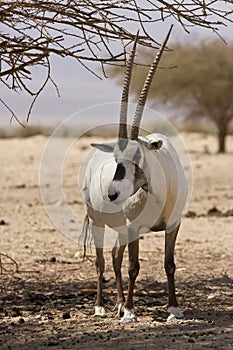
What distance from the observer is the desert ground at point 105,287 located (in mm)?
5621

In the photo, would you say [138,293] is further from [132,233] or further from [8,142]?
[8,142]

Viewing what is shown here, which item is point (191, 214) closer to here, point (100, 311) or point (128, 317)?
point (100, 311)

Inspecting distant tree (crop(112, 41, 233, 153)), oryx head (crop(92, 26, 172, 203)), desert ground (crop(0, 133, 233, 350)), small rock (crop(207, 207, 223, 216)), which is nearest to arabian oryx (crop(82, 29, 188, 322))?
oryx head (crop(92, 26, 172, 203))

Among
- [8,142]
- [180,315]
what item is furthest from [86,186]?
[8,142]

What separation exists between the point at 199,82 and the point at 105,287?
79.7ft

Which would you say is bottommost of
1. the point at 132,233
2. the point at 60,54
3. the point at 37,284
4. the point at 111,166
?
the point at 37,284

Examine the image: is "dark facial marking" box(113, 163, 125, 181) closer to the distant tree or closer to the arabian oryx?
the arabian oryx

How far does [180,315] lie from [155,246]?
12.6 feet

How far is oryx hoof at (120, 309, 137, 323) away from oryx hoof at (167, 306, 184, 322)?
0.26 meters

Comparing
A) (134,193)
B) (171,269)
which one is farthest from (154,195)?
(171,269)

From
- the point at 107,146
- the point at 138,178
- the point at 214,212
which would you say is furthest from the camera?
the point at 214,212

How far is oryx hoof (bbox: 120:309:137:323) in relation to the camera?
620cm

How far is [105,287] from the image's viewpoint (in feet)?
25.5

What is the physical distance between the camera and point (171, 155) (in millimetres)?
6484
